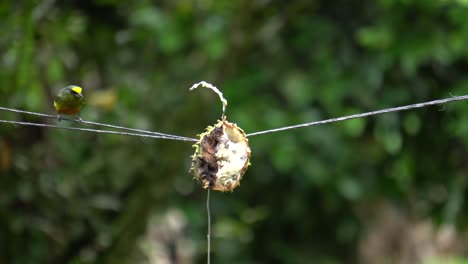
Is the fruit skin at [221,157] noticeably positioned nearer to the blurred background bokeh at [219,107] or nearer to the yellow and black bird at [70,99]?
the yellow and black bird at [70,99]

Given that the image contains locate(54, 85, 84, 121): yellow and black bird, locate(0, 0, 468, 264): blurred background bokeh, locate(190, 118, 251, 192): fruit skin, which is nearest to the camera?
locate(190, 118, 251, 192): fruit skin

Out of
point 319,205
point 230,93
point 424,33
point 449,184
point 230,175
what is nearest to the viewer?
point 230,175

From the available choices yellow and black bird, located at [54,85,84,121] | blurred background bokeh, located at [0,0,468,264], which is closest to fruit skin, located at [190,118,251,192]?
yellow and black bird, located at [54,85,84,121]

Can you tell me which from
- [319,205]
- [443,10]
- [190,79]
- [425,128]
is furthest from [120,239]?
[443,10]

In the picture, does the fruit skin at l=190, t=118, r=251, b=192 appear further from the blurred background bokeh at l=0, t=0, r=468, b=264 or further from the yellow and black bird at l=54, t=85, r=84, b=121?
the blurred background bokeh at l=0, t=0, r=468, b=264

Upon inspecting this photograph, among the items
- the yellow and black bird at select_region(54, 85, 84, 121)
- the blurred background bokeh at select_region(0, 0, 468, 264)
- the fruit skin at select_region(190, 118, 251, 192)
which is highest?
the blurred background bokeh at select_region(0, 0, 468, 264)

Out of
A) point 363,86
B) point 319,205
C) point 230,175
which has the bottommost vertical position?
point 230,175

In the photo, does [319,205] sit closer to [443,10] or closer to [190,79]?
[190,79]

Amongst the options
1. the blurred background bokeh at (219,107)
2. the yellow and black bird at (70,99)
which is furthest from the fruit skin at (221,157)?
the blurred background bokeh at (219,107)
